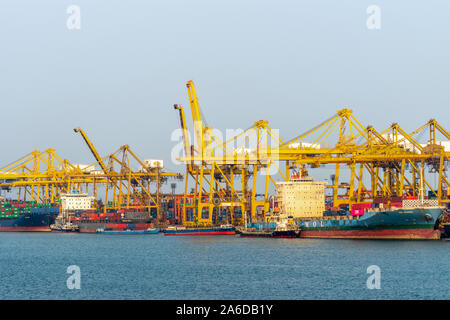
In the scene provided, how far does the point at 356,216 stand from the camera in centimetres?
7188

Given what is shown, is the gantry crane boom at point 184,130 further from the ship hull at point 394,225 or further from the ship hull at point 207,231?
the ship hull at point 394,225

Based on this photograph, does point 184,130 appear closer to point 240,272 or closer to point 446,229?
point 446,229

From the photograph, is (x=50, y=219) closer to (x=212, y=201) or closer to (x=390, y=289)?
(x=212, y=201)

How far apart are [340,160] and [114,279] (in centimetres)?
4717

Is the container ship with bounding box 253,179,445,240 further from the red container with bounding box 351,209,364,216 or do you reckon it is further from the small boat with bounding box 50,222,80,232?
the small boat with bounding box 50,222,80,232

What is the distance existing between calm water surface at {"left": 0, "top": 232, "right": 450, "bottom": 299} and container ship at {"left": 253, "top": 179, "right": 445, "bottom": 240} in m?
2.35

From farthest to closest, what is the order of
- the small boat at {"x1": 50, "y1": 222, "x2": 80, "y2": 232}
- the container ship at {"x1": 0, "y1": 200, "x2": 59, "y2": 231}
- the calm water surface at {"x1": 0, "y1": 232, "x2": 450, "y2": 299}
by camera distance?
1. the container ship at {"x1": 0, "y1": 200, "x2": 59, "y2": 231}
2. the small boat at {"x1": 50, "y1": 222, "x2": 80, "y2": 232}
3. the calm water surface at {"x1": 0, "y1": 232, "x2": 450, "y2": 299}

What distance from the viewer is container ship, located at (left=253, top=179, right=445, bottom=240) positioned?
66.8 m

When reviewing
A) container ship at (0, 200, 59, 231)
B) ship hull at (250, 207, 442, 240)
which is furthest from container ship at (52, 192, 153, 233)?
ship hull at (250, 207, 442, 240)

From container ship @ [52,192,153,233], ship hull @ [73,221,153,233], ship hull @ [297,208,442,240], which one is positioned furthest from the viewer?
container ship @ [52,192,153,233]
